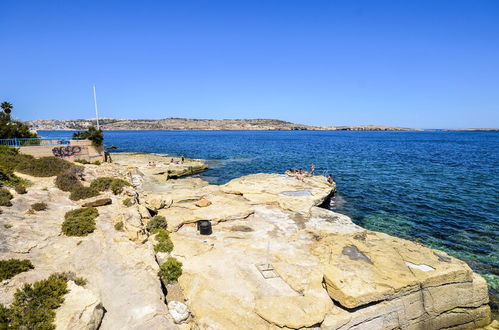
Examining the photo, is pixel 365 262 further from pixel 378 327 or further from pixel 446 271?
pixel 446 271

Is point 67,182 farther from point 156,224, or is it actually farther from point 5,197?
point 156,224

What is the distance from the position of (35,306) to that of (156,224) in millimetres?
9129

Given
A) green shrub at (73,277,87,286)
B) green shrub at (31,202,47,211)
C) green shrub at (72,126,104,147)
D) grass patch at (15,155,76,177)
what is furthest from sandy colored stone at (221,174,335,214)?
green shrub at (72,126,104,147)

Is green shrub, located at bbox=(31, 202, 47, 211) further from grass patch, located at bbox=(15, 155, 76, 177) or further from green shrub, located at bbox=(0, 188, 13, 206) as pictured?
grass patch, located at bbox=(15, 155, 76, 177)

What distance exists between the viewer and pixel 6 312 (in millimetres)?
8188

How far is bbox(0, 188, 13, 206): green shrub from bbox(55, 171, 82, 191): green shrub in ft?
13.1

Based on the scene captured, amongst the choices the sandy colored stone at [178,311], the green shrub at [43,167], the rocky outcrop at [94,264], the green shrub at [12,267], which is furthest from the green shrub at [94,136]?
the sandy colored stone at [178,311]

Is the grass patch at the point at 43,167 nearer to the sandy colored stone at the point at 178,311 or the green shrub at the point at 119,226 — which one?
the green shrub at the point at 119,226

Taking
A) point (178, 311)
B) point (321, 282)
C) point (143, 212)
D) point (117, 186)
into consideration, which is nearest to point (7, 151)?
point (117, 186)

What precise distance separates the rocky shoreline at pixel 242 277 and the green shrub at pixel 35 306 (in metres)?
0.31

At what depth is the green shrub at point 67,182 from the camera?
21.4 m

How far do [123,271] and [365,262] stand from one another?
11674 mm

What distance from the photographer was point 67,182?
21906 mm

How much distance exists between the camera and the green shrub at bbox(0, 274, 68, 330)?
799 cm
